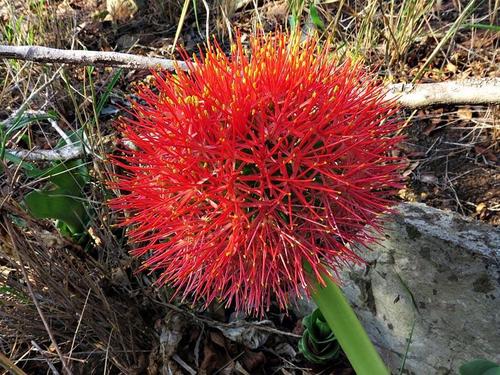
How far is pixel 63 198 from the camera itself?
138cm

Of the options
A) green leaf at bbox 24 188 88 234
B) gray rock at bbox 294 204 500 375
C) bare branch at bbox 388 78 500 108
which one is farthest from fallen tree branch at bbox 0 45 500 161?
gray rock at bbox 294 204 500 375

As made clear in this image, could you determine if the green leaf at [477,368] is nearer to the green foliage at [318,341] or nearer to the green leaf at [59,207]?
the green foliage at [318,341]

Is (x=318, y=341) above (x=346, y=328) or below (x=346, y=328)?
below

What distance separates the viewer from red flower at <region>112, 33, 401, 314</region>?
0.80 meters

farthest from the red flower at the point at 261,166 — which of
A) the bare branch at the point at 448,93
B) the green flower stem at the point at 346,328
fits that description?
the bare branch at the point at 448,93

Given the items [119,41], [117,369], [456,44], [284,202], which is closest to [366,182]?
[284,202]

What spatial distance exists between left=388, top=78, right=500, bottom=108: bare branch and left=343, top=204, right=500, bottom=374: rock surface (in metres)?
0.43

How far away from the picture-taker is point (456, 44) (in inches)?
77.6

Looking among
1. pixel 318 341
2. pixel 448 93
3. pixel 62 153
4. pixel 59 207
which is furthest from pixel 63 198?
pixel 448 93

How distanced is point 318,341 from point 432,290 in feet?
1.01

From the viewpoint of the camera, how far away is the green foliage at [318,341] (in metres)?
1.31

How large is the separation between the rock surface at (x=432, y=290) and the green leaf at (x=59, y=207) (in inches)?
30.1

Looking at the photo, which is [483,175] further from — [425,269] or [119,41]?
[119,41]

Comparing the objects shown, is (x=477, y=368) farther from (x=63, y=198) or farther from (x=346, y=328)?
(x=63, y=198)
